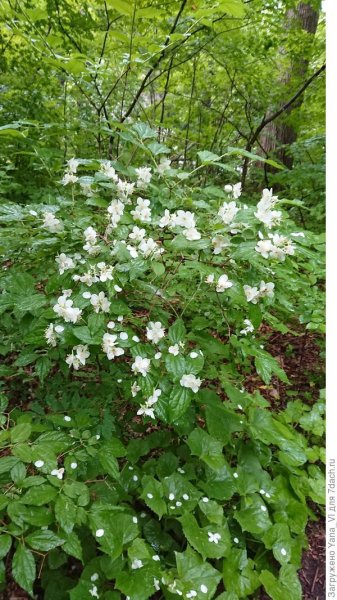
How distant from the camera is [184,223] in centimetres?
128

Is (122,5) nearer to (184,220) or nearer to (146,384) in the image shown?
(184,220)

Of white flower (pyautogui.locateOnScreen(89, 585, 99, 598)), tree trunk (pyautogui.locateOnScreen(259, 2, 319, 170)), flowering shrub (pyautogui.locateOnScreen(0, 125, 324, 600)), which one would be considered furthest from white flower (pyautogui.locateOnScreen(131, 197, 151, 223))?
tree trunk (pyautogui.locateOnScreen(259, 2, 319, 170))

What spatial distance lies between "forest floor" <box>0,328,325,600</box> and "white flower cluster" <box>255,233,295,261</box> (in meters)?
1.49

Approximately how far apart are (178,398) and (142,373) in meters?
0.14

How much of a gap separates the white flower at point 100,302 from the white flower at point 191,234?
1.09 ft

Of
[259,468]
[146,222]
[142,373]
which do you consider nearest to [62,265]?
[146,222]

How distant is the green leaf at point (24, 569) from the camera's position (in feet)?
3.14

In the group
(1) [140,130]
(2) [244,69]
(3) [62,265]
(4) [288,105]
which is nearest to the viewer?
(3) [62,265]

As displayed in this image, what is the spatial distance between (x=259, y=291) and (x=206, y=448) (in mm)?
797

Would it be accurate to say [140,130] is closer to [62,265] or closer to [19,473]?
[62,265]

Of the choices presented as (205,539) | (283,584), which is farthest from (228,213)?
(283,584)

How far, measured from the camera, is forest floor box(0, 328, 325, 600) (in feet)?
5.81

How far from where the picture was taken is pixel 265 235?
126cm

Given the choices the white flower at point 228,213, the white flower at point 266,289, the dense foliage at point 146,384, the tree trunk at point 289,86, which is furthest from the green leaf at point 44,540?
the tree trunk at point 289,86
